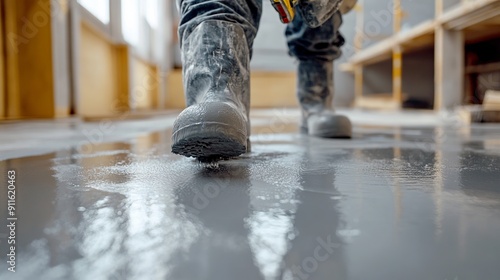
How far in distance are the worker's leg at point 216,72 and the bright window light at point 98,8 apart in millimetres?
2535

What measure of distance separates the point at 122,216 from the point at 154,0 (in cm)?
592

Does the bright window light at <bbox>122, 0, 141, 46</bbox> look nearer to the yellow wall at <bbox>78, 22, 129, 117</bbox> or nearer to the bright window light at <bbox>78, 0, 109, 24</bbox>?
the yellow wall at <bbox>78, 22, 129, 117</bbox>

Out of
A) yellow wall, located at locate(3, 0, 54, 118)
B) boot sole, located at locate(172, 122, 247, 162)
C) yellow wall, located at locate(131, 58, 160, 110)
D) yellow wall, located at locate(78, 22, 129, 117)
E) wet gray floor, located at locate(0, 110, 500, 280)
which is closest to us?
wet gray floor, located at locate(0, 110, 500, 280)

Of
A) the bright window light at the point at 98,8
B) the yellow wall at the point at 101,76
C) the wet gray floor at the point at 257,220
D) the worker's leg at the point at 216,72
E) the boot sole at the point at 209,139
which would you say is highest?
the bright window light at the point at 98,8

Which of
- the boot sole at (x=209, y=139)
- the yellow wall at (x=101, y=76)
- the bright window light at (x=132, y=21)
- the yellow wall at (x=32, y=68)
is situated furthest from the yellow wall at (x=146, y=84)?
the boot sole at (x=209, y=139)

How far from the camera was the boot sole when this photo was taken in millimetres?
588

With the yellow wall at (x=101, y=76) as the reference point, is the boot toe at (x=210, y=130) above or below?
below

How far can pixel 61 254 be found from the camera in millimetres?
323

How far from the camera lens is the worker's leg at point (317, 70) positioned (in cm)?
123

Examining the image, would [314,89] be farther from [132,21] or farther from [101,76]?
[132,21]

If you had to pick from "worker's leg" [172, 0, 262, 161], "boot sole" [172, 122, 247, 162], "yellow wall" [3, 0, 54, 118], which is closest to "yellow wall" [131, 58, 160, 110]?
"yellow wall" [3, 0, 54, 118]

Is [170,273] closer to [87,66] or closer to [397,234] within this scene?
[397,234]

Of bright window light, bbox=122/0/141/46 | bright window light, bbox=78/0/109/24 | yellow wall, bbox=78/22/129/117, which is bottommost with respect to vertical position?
yellow wall, bbox=78/22/129/117

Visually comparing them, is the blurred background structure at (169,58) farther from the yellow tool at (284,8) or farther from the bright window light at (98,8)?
the yellow tool at (284,8)
